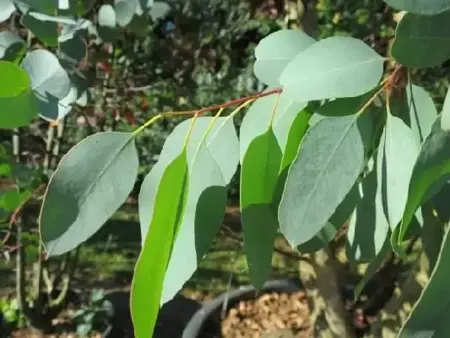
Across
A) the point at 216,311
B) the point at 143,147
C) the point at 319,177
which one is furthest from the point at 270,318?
the point at 143,147

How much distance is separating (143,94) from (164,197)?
2.03m

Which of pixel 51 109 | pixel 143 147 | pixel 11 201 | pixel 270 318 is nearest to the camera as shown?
pixel 51 109

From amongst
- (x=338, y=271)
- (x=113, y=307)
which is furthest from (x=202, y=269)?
(x=338, y=271)

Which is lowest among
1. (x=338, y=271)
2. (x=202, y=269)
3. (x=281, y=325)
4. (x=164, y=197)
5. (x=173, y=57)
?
(x=202, y=269)

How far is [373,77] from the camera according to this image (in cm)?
51

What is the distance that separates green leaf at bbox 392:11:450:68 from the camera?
478 millimetres

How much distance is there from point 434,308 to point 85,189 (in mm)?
261

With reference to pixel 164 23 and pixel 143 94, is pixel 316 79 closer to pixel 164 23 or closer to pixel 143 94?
pixel 143 94

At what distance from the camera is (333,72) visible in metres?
0.51

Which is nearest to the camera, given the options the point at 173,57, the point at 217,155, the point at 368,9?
the point at 217,155

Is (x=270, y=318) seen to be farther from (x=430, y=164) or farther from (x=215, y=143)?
(x=430, y=164)

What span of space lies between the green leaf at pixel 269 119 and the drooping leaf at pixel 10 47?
448 millimetres

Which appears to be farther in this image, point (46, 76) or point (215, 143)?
point (46, 76)

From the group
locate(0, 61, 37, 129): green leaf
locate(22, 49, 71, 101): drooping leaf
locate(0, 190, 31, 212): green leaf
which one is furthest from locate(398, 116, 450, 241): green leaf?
locate(0, 190, 31, 212): green leaf
